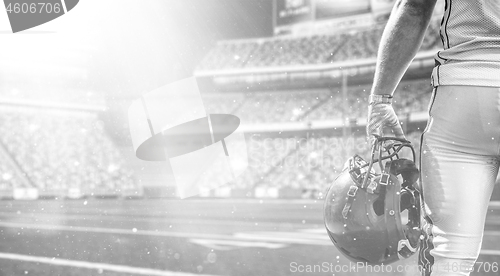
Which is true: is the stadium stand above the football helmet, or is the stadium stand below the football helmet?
below

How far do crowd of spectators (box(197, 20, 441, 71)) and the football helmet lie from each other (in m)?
26.8

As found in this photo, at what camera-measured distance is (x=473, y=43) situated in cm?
142

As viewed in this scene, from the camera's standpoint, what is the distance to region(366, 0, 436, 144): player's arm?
1.61m

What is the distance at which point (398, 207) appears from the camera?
5.42 feet

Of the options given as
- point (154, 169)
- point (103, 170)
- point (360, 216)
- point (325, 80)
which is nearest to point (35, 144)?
point (103, 170)

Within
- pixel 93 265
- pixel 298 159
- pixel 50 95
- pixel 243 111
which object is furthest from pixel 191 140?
pixel 93 265

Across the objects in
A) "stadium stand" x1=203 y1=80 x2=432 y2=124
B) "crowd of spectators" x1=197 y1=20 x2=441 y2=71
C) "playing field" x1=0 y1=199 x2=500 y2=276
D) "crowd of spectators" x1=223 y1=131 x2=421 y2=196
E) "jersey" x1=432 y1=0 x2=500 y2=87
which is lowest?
"crowd of spectators" x1=223 y1=131 x2=421 y2=196

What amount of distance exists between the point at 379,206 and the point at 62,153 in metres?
31.7

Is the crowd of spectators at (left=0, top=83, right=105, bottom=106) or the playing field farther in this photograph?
the crowd of spectators at (left=0, top=83, right=105, bottom=106)

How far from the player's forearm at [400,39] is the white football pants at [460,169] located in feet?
0.77

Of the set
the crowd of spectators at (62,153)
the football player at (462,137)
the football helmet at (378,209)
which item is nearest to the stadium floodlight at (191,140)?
the crowd of spectators at (62,153)

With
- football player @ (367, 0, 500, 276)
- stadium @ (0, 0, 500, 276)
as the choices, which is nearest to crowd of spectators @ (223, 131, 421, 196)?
stadium @ (0, 0, 500, 276)

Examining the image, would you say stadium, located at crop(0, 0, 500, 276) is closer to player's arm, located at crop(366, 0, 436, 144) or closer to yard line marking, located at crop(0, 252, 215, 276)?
yard line marking, located at crop(0, 252, 215, 276)

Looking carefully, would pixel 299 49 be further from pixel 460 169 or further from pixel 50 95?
pixel 460 169
